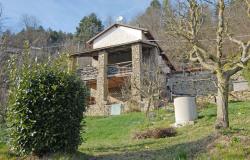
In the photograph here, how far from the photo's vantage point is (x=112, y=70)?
33656 mm

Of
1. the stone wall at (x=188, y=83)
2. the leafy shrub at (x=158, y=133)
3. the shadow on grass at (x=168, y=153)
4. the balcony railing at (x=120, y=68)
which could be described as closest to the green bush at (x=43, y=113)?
the shadow on grass at (x=168, y=153)

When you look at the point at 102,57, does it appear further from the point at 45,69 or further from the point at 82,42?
the point at 82,42

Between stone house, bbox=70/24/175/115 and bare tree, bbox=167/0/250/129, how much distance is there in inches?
781

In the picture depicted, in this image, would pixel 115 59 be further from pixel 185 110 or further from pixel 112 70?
pixel 185 110

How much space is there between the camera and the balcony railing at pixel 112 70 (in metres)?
32.7

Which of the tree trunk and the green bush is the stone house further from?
the green bush

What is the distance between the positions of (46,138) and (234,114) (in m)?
9.88

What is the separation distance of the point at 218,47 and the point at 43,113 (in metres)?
4.47

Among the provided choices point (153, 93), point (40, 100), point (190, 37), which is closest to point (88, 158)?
point (40, 100)

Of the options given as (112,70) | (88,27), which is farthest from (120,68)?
(88,27)

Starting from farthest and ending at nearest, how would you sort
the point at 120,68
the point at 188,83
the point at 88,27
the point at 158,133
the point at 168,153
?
the point at 88,27, the point at 188,83, the point at 120,68, the point at 158,133, the point at 168,153

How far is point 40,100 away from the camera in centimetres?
869

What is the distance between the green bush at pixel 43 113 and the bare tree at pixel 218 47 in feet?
10.7

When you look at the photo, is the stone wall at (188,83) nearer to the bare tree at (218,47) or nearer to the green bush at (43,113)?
the bare tree at (218,47)
